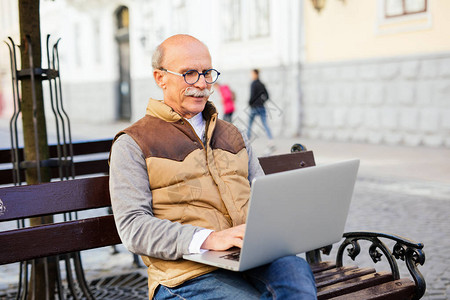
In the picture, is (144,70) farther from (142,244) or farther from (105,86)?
(142,244)

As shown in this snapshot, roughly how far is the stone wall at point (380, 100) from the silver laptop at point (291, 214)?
10.0m

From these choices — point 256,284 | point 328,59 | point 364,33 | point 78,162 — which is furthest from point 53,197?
point 328,59

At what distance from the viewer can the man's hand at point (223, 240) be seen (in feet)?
7.18

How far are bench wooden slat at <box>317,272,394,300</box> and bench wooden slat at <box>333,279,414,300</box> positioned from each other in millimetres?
34

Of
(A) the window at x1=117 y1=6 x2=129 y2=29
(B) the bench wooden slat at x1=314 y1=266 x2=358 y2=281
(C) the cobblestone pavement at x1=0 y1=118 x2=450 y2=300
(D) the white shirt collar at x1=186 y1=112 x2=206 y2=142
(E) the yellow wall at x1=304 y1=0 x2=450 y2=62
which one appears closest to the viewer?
(D) the white shirt collar at x1=186 y1=112 x2=206 y2=142

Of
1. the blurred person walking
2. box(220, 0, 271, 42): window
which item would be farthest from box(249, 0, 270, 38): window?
the blurred person walking

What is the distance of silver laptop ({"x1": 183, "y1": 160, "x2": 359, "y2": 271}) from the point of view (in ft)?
6.34

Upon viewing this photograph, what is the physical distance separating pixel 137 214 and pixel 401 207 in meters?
4.94

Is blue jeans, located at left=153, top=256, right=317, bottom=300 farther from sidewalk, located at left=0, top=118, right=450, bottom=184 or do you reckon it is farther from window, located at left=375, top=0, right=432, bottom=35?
window, located at left=375, top=0, right=432, bottom=35

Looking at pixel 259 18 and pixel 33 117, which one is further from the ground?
pixel 259 18

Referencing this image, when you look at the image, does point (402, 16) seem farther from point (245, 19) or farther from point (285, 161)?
point (285, 161)

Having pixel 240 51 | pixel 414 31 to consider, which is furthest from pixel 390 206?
pixel 240 51

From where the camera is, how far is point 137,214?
2305mm

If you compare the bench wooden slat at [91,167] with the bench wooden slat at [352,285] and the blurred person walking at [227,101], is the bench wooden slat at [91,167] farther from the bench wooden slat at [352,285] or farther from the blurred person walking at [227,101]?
the blurred person walking at [227,101]
